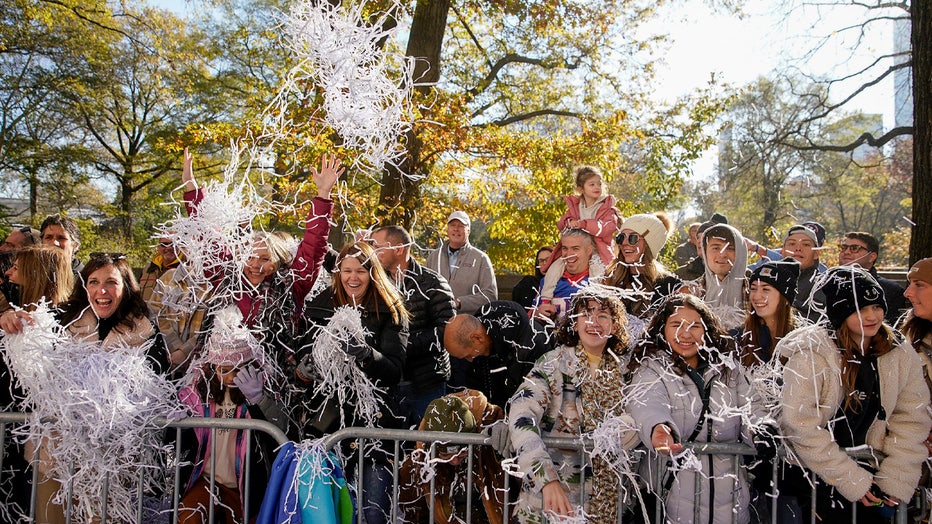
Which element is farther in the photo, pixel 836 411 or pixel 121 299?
pixel 121 299

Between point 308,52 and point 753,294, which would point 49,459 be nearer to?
point 308,52

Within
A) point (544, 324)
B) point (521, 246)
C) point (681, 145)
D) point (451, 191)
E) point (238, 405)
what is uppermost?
point (681, 145)

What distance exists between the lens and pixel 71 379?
3.81 meters

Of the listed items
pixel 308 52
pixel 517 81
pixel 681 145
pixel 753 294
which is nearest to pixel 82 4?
pixel 517 81

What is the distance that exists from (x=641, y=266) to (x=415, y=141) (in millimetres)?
5449

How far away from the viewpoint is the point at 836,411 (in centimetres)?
353

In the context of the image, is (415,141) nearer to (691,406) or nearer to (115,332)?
(115,332)

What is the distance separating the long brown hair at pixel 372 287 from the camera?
434 centimetres

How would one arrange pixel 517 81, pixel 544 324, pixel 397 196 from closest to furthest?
1. pixel 544 324
2. pixel 397 196
3. pixel 517 81

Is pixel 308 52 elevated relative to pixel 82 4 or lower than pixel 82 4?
lower

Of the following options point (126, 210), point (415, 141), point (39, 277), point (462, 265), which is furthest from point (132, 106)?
point (39, 277)

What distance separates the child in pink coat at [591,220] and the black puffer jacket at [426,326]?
89 cm

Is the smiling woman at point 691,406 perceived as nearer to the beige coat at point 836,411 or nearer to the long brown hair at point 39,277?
the beige coat at point 836,411

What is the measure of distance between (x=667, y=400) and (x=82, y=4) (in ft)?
61.5
